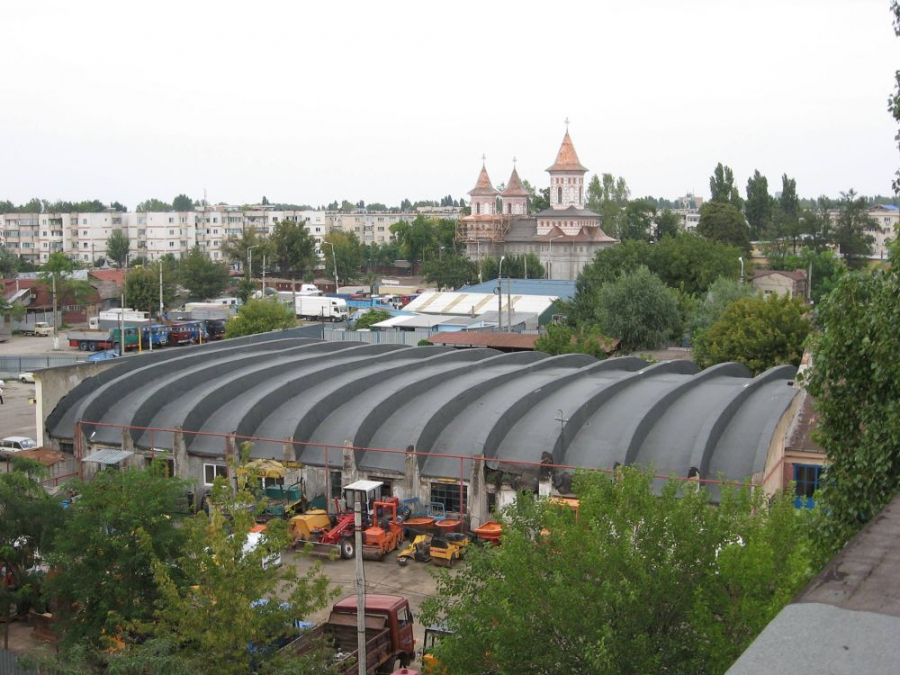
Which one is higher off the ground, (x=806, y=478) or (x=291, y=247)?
(x=291, y=247)

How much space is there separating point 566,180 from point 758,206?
40.2 metres

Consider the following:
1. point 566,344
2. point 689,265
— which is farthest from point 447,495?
point 689,265

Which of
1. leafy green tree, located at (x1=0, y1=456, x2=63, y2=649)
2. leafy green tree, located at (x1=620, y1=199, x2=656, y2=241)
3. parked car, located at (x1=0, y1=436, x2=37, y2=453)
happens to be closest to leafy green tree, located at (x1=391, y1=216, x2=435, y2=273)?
leafy green tree, located at (x1=620, y1=199, x2=656, y2=241)

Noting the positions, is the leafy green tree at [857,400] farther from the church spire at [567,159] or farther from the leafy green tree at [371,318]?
the church spire at [567,159]

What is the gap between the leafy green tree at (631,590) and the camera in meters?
11.0

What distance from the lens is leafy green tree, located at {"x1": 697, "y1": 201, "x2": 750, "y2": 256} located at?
104750mm

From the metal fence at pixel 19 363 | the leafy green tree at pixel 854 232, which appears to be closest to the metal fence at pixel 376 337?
the metal fence at pixel 19 363

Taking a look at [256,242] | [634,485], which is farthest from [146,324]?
[634,485]

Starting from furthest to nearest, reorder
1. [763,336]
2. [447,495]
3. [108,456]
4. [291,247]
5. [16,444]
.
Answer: [291,247] → [763,336] → [16,444] → [108,456] → [447,495]

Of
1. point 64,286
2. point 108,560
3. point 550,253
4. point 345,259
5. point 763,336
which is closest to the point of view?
point 108,560

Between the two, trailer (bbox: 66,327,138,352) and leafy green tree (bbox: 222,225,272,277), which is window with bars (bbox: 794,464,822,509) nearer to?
trailer (bbox: 66,327,138,352)

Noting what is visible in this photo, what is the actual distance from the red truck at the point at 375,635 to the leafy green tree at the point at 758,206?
391 ft

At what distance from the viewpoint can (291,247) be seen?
106688 millimetres

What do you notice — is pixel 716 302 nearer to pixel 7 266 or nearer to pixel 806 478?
pixel 806 478
